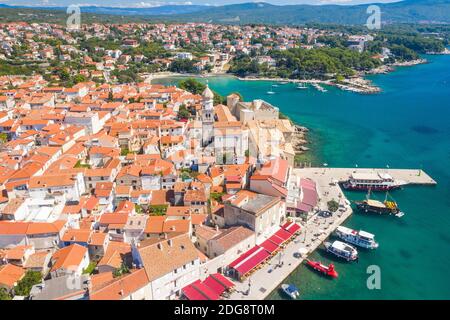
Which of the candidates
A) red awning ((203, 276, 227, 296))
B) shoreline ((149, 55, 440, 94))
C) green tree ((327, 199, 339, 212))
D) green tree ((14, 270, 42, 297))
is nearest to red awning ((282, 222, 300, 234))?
green tree ((327, 199, 339, 212))

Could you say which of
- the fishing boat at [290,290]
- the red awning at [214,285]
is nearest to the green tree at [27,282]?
the red awning at [214,285]

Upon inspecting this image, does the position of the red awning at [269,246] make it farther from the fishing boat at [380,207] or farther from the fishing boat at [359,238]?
the fishing boat at [380,207]

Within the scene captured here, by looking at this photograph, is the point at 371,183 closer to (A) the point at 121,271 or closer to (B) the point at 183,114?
(B) the point at 183,114

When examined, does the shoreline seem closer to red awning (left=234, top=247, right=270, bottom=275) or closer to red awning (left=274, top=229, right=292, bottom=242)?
red awning (left=274, top=229, right=292, bottom=242)

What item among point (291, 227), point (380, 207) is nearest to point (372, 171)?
point (380, 207)
